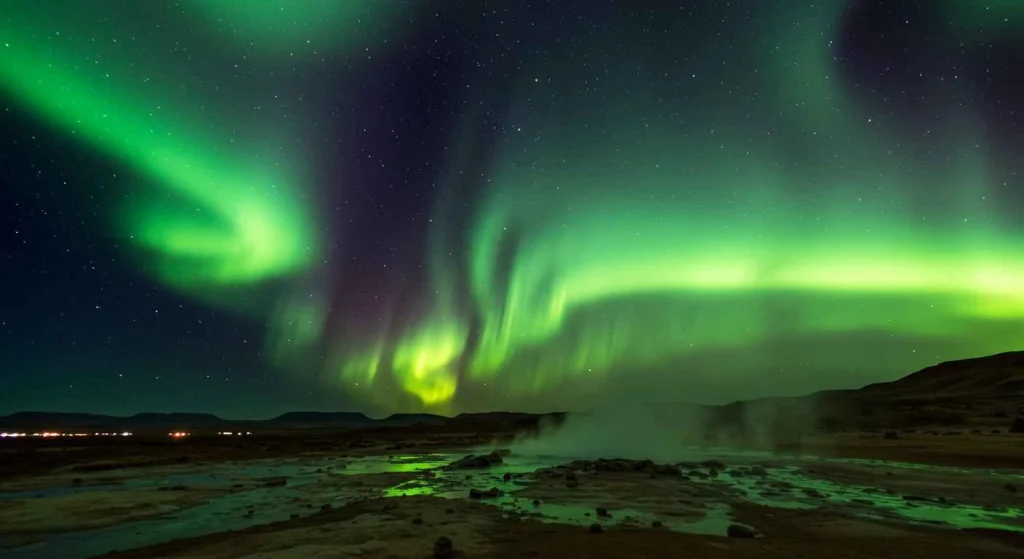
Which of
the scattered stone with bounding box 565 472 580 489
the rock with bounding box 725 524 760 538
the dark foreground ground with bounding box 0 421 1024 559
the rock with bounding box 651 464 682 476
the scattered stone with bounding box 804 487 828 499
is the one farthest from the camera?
the rock with bounding box 651 464 682 476

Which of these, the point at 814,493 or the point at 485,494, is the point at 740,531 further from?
the point at 485,494

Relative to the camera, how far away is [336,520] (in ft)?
74.5

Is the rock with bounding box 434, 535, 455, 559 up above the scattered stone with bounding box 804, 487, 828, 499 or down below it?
below

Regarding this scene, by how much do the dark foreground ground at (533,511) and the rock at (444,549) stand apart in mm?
89

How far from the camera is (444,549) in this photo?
1684 cm

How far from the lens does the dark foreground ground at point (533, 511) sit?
58.0 ft

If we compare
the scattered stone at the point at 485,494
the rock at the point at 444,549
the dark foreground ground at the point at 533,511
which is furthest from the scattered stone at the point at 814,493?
the rock at the point at 444,549

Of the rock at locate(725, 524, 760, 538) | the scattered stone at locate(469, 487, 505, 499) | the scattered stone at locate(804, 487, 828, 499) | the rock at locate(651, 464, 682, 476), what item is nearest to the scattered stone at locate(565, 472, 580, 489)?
the scattered stone at locate(469, 487, 505, 499)

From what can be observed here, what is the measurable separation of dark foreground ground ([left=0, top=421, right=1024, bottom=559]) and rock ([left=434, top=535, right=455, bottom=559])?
0.09m

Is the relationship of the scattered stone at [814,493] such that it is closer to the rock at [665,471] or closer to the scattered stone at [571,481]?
the rock at [665,471]

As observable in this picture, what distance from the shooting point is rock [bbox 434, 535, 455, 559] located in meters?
16.5

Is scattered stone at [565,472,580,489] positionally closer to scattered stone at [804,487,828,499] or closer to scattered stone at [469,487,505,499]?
scattered stone at [469,487,505,499]

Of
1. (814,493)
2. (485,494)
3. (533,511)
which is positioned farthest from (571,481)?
(814,493)

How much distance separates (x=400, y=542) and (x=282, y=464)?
4236cm
